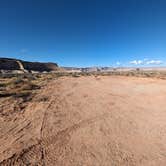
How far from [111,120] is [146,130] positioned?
162 centimetres

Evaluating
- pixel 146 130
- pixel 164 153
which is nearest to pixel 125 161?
pixel 164 153

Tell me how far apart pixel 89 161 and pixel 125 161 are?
3.39 ft

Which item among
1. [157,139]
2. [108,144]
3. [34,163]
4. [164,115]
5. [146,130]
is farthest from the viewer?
[164,115]

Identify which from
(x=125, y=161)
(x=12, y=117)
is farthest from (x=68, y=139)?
(x=12, y=117)

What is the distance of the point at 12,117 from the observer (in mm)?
7035

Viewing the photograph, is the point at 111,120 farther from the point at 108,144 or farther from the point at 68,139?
the point at 68,139

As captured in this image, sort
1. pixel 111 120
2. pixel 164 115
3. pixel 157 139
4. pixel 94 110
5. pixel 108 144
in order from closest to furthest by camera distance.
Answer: pixel 108 144
pixel 157 139
pixel 111 120
pixel 164 115
pixel 94 110

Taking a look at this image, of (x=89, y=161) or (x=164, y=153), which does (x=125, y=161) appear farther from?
(x=164, y=153)

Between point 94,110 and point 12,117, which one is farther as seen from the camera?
point 94,110

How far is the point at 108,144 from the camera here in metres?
4.83

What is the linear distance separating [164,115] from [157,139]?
114 inches

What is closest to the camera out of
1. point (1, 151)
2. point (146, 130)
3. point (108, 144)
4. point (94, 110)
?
point (1, 151)

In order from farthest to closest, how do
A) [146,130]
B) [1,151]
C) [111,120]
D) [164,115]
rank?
[164,115], [111,120], [146,130], [1,151]

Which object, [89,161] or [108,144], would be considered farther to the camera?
[108,144]
